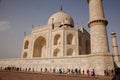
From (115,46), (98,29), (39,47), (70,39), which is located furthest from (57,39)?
(98,29)

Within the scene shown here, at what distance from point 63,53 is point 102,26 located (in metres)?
9.40

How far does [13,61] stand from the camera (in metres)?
19.2

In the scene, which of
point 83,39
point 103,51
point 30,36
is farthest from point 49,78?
point 30,36

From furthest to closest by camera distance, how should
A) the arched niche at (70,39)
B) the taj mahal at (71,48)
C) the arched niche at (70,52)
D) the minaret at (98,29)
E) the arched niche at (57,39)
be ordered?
the arched niche at (57,39), the arched niche at (70,39), the arched niche at (70,52), the minaret at (98,29), the taj mahal at (71,48)

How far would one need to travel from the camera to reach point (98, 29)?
1091cm

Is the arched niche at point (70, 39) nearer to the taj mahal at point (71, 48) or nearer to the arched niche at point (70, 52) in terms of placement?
the taj mahal at point (71, 48)

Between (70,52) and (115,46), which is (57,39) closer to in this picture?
(70,52)

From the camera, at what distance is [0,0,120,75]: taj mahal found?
10281 millimetres

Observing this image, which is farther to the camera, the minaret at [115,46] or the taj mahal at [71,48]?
the minaret at [115,46]

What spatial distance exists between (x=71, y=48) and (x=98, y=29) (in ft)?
30.3

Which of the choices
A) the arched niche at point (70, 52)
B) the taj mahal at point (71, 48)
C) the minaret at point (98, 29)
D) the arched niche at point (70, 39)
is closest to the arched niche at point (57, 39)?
the taj mahal at point (71, 48)

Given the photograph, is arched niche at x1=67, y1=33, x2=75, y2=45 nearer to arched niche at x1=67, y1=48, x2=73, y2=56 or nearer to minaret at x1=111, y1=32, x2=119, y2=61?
arched niche at x1=67, y1=48, x2=73, y2=56

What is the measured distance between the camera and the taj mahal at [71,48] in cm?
1028

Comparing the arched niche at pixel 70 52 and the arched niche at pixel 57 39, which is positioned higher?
the arched niche at pixel 57 39
